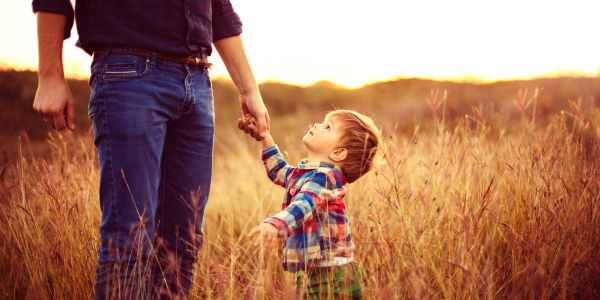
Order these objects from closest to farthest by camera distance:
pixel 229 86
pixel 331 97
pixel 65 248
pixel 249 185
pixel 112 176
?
pixel 112 176 < pixel 65 248 < pixel 249 185 < pixel 229 86 < pixel 331 97

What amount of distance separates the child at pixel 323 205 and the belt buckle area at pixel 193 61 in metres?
0.37

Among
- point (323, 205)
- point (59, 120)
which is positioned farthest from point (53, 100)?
point (323, 205)

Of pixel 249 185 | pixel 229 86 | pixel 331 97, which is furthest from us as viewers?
pixel 331 97

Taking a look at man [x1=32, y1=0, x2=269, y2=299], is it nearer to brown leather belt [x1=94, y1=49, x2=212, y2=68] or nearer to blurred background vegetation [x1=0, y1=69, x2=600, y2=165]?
brown leather belt [x1=94, y1=49, x2=212, y2=68]

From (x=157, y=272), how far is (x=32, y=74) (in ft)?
37.1

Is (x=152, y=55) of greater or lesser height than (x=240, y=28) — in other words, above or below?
below

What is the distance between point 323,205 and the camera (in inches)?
51.1

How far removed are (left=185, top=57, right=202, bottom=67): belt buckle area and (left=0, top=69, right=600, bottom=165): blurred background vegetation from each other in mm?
756

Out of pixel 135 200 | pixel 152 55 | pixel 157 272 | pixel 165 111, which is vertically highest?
pixel 152 55

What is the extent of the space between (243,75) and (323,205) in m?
0.75

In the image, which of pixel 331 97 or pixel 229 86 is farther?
pixel 331 97

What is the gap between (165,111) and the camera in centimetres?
117

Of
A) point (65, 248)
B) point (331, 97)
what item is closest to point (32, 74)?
point (65, 248)

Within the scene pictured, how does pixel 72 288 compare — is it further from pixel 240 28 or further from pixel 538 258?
pixel 538 258
